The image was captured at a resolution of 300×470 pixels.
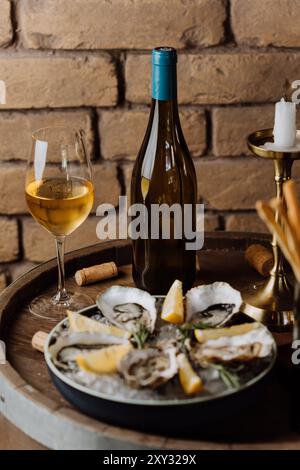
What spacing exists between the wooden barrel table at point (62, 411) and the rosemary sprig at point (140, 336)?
104mm

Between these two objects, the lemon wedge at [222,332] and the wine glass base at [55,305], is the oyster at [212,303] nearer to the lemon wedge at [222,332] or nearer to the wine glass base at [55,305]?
the lemon wedge at [222,332]

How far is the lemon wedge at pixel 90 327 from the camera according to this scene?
0.90m

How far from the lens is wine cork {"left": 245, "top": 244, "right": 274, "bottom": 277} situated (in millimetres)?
1147

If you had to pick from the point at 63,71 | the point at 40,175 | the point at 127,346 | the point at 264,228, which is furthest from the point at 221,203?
the point at 127,346

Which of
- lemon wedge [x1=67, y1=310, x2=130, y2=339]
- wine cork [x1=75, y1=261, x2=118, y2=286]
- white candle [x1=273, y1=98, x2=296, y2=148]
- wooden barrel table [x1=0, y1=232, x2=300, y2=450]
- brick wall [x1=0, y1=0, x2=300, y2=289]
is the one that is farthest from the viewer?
brick wall [x1=0, y1=0, x2=300, y2=289]

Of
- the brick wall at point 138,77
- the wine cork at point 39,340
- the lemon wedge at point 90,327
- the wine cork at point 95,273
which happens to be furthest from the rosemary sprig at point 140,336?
the brick wall at point 138,77

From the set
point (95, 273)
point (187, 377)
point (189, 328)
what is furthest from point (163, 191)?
point (187, 377)

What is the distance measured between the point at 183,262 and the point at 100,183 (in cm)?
33

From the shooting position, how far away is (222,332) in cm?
89

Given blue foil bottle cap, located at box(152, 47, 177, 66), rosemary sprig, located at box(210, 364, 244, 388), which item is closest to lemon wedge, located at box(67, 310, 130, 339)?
rosemary sprig, located at box(210, 364, 244, 388)

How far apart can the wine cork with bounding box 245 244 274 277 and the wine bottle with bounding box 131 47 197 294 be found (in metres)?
0.10

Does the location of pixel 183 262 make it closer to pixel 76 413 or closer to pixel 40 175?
pixel 40 175

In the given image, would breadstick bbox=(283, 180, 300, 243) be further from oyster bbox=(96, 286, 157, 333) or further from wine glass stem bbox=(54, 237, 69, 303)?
wine glass stem bbox=(54, 237, 69, 303)
